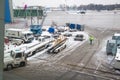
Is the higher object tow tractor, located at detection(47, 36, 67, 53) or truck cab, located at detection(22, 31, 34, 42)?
truck cab, located at detection(22, 31, 34, 42)

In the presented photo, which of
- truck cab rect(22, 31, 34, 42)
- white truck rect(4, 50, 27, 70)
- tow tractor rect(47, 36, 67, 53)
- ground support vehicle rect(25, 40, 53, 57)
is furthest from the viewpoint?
truck cab rect(22, 31, 34, 42)

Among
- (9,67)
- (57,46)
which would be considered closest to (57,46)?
(57,46)

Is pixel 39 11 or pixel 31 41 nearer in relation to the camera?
pixel 31 41

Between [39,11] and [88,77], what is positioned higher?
[39,11]

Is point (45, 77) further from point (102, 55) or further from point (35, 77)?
point (102, 55)

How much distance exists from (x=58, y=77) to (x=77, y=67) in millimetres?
3424

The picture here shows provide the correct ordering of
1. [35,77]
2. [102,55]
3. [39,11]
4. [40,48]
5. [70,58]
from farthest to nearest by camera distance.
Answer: [39,11] < [40,48] < [102,55] < [70,58] < [35,77]

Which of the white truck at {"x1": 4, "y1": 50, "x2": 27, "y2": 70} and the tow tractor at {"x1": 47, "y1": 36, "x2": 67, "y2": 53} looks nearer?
the white truck at {"x1": 4, "y1": 50, "x2": 27, "y2": 70}

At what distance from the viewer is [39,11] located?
1700 inches

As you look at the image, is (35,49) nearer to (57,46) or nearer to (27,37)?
(57,46)

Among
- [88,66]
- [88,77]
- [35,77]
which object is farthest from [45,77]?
[88,66]

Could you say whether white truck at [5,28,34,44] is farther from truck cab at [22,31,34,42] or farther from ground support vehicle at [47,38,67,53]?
ground support vehicle at [47,38,67,53]

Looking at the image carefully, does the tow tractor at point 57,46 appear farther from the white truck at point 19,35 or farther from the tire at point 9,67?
the tire at point 9,67

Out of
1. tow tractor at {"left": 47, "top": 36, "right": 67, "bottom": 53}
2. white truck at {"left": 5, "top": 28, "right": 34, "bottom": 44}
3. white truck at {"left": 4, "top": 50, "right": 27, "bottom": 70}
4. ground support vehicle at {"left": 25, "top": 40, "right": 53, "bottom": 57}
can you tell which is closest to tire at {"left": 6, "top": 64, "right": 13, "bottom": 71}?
white truck at {"left": 4, "top": 50, "right": 27, "bottom": 70}
